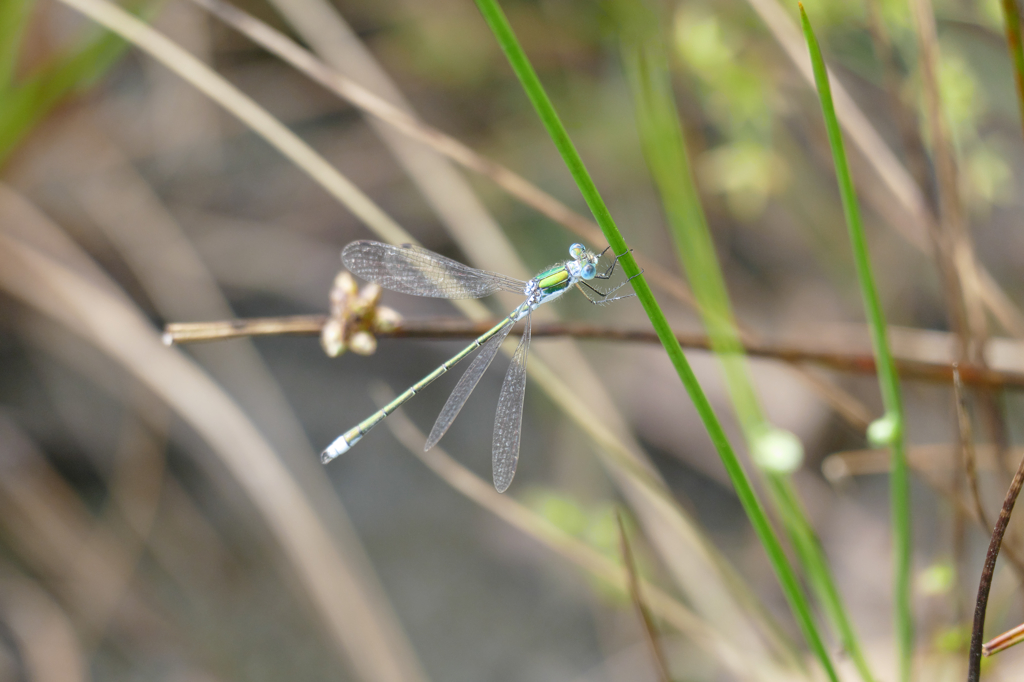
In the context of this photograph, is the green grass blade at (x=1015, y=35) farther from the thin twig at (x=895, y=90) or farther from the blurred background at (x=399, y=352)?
the blurred background at (x=399, y=352)

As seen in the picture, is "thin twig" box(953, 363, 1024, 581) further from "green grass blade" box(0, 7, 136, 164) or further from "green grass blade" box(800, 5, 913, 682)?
"green grass blade" box(0, 7, 136, 164)

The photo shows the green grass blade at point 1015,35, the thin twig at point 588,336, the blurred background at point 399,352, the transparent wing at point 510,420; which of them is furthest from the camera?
the blurred background at point 399,352

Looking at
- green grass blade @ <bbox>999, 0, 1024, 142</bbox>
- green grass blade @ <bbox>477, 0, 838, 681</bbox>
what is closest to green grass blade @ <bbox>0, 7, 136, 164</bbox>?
green grass blade @ <bbox>477, 0, 838, 681</bbox>

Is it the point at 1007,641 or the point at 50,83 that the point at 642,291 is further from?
the point at 50,83

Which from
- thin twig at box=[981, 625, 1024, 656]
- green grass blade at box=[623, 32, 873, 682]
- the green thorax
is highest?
the green thorax

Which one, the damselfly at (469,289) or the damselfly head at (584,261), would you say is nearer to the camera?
the damselfly at (469,289)

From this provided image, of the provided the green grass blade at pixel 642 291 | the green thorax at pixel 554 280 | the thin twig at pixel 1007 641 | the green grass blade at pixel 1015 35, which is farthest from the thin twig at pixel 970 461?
the green thorax at pixel 554 280

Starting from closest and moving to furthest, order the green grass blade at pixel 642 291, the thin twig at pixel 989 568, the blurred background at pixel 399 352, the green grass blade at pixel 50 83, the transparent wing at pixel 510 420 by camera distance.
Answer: the green grass blade at pixel 642 291
the thin twig at pixel 989 568
the transparent wing at pixel 510 420
the green grass blade at pixel 50 83
the blurred background at pixel 399 352

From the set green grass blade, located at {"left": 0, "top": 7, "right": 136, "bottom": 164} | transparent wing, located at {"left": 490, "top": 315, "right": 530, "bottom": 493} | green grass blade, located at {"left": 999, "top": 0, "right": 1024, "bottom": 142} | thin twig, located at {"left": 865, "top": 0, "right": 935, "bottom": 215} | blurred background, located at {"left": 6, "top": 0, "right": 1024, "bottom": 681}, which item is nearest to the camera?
green grass blade, located at {"left": 999, "top": 0, "right": 1024, "bottom": 142}

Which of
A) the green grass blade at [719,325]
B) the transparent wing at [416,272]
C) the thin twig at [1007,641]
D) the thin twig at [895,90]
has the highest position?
the transparent wing at [416,272]
